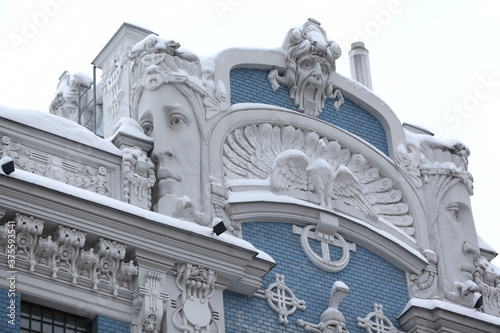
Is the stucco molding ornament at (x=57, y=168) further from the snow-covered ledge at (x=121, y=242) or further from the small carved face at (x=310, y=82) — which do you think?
the small carved face at (x=310, y=82)

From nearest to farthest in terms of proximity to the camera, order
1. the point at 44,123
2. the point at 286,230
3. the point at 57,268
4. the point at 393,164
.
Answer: the point at 57,268 < the point at 44,123 < the point at 286,230 < the point at 393,164

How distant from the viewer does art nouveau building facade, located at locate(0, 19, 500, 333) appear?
18594 mm

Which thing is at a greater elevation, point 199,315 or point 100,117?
point 100,117

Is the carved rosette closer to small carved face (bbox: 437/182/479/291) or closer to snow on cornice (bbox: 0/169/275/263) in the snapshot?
small carved face (bbox: 437/182/479/291)

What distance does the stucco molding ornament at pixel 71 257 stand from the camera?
18266 mm

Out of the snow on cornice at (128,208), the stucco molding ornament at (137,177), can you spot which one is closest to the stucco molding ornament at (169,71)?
the stucco molding ornament at (137,177)

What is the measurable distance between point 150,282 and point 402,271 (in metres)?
4.76

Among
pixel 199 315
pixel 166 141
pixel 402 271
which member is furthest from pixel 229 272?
pixel 402 271

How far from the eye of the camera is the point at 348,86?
23359mm

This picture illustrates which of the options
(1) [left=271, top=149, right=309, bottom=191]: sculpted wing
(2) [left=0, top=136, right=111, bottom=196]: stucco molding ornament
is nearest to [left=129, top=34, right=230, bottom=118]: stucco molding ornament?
(1) [left=271, top=149, right=309, bottom=191]: sculpted wing

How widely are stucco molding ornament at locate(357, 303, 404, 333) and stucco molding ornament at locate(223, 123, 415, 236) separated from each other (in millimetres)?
1552

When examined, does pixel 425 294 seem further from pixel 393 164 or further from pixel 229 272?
pixel 229 272

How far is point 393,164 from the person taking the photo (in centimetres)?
2298

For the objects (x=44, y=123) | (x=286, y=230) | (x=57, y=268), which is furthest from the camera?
(x=286, y=230)
